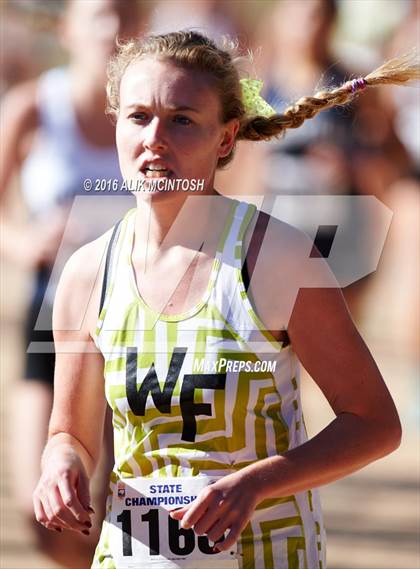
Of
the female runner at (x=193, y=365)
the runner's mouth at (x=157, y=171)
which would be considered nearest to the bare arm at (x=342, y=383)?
the female runner at (x=193, y=365)

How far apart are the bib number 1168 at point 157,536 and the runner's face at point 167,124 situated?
26.0 inches

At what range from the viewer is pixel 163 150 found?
2676 millimetres

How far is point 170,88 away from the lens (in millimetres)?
2715

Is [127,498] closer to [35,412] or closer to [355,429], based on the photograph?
[355,429]

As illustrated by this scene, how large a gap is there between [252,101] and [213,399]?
2.39ft

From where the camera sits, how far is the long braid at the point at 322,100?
2.91m


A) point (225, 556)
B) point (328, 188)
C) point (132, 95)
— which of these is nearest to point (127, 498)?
point (225, 556)

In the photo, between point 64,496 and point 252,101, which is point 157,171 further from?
point 64,496

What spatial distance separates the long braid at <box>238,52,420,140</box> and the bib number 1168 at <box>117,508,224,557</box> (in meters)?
0.84

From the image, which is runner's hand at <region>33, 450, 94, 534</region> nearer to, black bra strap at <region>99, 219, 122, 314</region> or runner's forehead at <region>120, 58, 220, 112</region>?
black bra strap at <region>99, 219, 122, 314</region>

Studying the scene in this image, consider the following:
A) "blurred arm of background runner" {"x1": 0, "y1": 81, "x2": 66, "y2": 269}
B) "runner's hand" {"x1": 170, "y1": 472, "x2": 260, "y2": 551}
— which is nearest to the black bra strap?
"runner's hand" {"x1": 170, "y1": 472, "x2": 260, "y2": 551}

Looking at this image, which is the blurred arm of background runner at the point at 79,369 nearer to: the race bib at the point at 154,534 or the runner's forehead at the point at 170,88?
the race bib at the point at 154,534

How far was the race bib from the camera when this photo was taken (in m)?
2.57

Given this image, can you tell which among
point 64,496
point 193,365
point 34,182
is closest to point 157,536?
point 64,496
